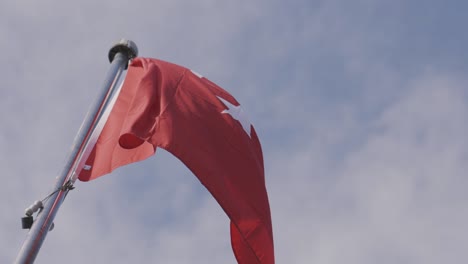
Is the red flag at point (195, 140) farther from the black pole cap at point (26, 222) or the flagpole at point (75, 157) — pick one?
the black pole cap at point (26, 222)

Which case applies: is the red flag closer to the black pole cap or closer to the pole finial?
the pole finial

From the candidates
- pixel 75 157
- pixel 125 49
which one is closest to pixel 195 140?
pixel 75 157

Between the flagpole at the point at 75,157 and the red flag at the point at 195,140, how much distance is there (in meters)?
0.34

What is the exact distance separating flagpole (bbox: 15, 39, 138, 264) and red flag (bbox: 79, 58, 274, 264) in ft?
1.10

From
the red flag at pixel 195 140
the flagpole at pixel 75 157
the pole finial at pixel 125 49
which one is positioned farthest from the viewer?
the pole finial at pixel 125 49

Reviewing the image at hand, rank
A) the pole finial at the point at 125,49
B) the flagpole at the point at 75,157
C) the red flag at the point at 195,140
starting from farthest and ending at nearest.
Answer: the pole finial at the point at 125,49, the red flag at the point at 195,140, the flagpole at the point at 75,157

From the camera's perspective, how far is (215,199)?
9742mm

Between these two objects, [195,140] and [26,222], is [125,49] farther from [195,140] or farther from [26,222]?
[26,222]

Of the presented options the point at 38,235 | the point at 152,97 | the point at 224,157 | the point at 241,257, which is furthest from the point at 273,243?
the point at 38,235

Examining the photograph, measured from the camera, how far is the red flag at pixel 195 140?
1024cm

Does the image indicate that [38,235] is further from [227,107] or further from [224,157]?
[227,107]

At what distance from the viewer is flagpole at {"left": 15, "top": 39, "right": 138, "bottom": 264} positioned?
28.0 feet

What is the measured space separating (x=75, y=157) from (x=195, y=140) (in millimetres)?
1916

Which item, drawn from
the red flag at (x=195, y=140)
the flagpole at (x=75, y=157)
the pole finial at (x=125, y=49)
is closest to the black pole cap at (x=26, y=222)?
the flagpole at (x=75, y=157)
